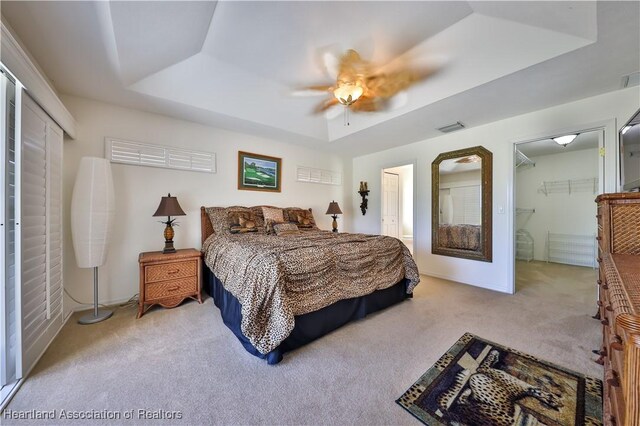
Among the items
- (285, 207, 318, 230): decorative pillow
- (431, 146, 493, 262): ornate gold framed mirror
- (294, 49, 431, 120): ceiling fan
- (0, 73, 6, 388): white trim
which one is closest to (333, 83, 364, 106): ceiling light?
(294, 49, 431, 120): ceiling fan

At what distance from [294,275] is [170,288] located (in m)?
1.70

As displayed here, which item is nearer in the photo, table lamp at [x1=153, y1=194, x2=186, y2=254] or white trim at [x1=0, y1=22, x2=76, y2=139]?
white trim at [x1=0, y1=22, x2=76, y2=139]

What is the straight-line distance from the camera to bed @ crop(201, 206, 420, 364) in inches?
69.4

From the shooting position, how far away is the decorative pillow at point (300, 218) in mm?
3979

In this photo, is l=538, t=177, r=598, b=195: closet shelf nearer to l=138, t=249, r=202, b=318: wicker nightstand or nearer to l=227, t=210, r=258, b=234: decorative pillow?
l=227, t=210, r=258, b=234: decorative pillow

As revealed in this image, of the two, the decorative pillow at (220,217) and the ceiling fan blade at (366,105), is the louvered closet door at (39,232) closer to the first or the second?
the decorative pillow at (220,217)

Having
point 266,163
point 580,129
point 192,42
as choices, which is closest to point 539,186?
point 580,129

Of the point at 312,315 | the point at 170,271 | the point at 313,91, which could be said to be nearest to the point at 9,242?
the point at 170,271

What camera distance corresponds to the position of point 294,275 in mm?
1934

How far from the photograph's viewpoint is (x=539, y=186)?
5.36 metres

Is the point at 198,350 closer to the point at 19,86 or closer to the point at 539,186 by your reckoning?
the point at 19,86

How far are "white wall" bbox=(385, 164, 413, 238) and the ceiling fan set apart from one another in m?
3.24

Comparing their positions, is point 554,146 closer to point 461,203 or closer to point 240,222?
point 461,203

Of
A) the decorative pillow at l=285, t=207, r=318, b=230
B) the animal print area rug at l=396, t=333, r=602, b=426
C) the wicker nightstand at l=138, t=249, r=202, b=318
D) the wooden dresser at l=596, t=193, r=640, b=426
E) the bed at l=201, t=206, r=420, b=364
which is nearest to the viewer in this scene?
the wooden dresser at l=596, t=193, r=640, b=426
